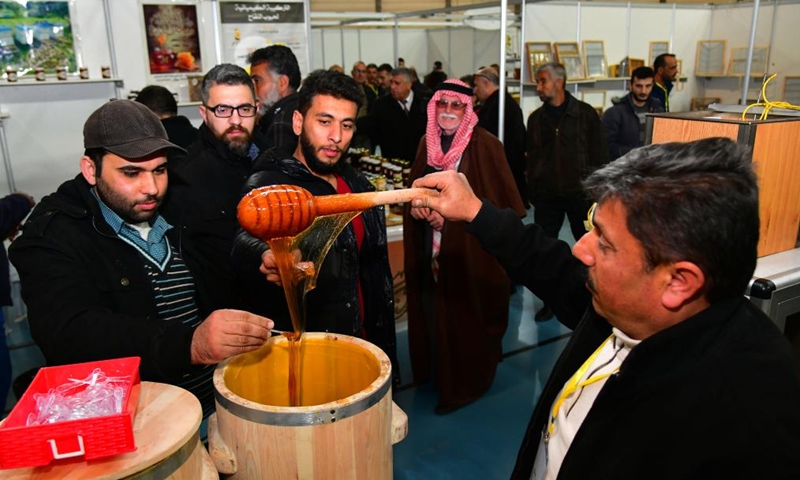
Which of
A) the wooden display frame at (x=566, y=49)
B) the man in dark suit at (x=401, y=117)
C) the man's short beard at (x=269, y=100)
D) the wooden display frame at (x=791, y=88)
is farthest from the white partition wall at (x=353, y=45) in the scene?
the man's short beard at (x=269, y=100)

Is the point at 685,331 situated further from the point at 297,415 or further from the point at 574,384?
the point at 297,415

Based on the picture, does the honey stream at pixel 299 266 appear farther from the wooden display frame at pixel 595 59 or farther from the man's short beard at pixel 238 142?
the wooden display frame at pixel 595 59

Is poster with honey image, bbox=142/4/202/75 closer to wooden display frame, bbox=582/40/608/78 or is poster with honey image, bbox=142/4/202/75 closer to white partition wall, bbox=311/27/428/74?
wooden display frame, bbox=582/40/608/78

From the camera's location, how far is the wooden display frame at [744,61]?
30.3ft

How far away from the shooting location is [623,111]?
4953 millimetres

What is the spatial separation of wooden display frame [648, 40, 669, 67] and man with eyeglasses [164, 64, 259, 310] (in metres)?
8.33

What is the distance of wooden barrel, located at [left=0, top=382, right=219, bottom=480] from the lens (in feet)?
3.09

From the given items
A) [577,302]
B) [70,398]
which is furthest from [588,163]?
[70,398]

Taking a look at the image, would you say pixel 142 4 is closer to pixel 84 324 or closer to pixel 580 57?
pixel 84 324

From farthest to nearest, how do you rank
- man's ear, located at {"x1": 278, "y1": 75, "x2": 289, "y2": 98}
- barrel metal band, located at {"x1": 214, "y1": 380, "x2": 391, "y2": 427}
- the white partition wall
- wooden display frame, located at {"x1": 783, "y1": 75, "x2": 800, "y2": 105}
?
the white partition wall, wooden display frame, located at {"x1": 783, "y1": 75, "x2": 800, "y2": 105}, man's ear, located at {"x1": 278, "y1": 75, "x2": 289, "y2": 98}, barrel metal band, located at {"x1": 214, "y1": 380, "x2": 391, "y2": 427}

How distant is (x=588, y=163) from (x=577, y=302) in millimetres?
3113

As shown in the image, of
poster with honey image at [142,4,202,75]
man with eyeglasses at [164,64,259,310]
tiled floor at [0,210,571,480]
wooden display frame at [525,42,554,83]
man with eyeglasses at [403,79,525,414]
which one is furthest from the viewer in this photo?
wooden display frame at [525,42,554,83]

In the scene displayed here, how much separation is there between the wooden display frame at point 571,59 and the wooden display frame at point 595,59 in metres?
0.12

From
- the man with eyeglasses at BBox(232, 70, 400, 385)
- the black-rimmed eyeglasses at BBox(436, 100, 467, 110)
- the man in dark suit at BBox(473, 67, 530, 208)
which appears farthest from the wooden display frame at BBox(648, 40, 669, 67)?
the man with eyeglasses at BBox(232, 70, 400, 385)
